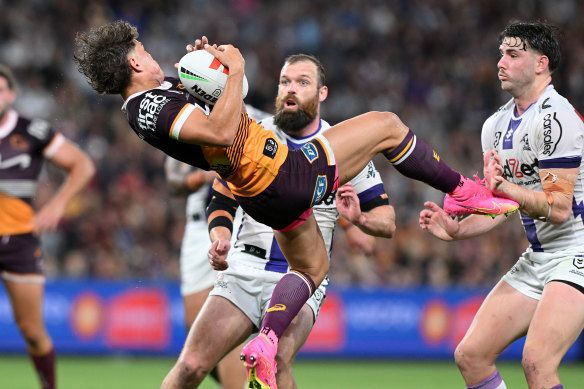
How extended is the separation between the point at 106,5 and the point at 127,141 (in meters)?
3.83

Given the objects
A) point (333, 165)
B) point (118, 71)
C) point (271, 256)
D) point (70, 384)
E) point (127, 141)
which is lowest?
point (70, 384)

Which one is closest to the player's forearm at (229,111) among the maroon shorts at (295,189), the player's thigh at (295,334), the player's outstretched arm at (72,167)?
the maroon shorts at (295,189)

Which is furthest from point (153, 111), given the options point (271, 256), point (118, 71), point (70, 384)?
point (70, 384)

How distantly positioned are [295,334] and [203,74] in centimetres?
187

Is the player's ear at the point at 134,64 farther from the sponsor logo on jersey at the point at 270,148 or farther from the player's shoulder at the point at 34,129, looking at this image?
the player's shoulder at the point at 34,129

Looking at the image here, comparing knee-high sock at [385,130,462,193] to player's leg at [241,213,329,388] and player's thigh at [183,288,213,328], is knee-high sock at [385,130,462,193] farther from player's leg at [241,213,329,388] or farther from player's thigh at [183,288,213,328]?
player's thigh at [183,288,213,328]

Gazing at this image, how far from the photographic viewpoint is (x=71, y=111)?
1530cm

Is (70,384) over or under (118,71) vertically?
under

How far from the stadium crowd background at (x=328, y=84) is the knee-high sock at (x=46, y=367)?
592cm

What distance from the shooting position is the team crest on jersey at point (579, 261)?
5.38 meters

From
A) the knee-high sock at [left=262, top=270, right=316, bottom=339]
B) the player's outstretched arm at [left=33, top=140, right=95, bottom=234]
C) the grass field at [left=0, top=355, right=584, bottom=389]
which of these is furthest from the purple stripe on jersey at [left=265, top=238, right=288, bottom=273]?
the grass field at [left=0, top=355, right=584, bottom=389]

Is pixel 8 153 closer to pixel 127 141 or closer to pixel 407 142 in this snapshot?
pixel 407 142

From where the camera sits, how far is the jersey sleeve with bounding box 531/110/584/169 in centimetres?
→ 530

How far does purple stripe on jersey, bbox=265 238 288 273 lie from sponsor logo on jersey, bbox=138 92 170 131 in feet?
4.72
